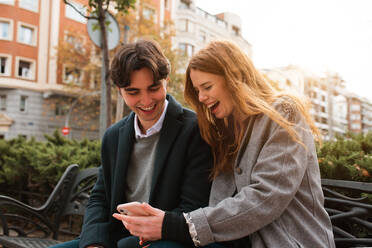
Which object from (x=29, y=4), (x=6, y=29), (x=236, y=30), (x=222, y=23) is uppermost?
(x=222, y=23)

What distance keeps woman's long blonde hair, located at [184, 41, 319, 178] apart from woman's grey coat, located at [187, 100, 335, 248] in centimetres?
8

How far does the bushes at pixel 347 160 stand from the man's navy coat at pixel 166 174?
0.71 m

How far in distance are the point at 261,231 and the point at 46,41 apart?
23538 mm

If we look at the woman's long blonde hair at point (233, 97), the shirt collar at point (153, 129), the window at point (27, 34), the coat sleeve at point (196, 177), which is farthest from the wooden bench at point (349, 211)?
the window at point (27, 34)

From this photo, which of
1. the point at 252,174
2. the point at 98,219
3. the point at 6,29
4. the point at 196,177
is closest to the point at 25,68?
the point at 6,29

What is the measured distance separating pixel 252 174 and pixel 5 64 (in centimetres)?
2416

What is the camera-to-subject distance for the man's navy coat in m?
2.14

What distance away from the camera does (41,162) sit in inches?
193

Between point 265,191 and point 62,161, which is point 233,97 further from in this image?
point 62,161

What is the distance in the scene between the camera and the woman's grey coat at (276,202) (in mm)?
1634

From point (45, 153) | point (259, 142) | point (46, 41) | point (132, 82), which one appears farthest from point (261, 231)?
point (46, 41)

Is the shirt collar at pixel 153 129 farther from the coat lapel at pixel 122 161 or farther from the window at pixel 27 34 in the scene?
the window at pixel 27 34

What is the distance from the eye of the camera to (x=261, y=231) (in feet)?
5.59

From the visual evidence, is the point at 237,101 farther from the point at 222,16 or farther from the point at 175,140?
the point at 222,16
